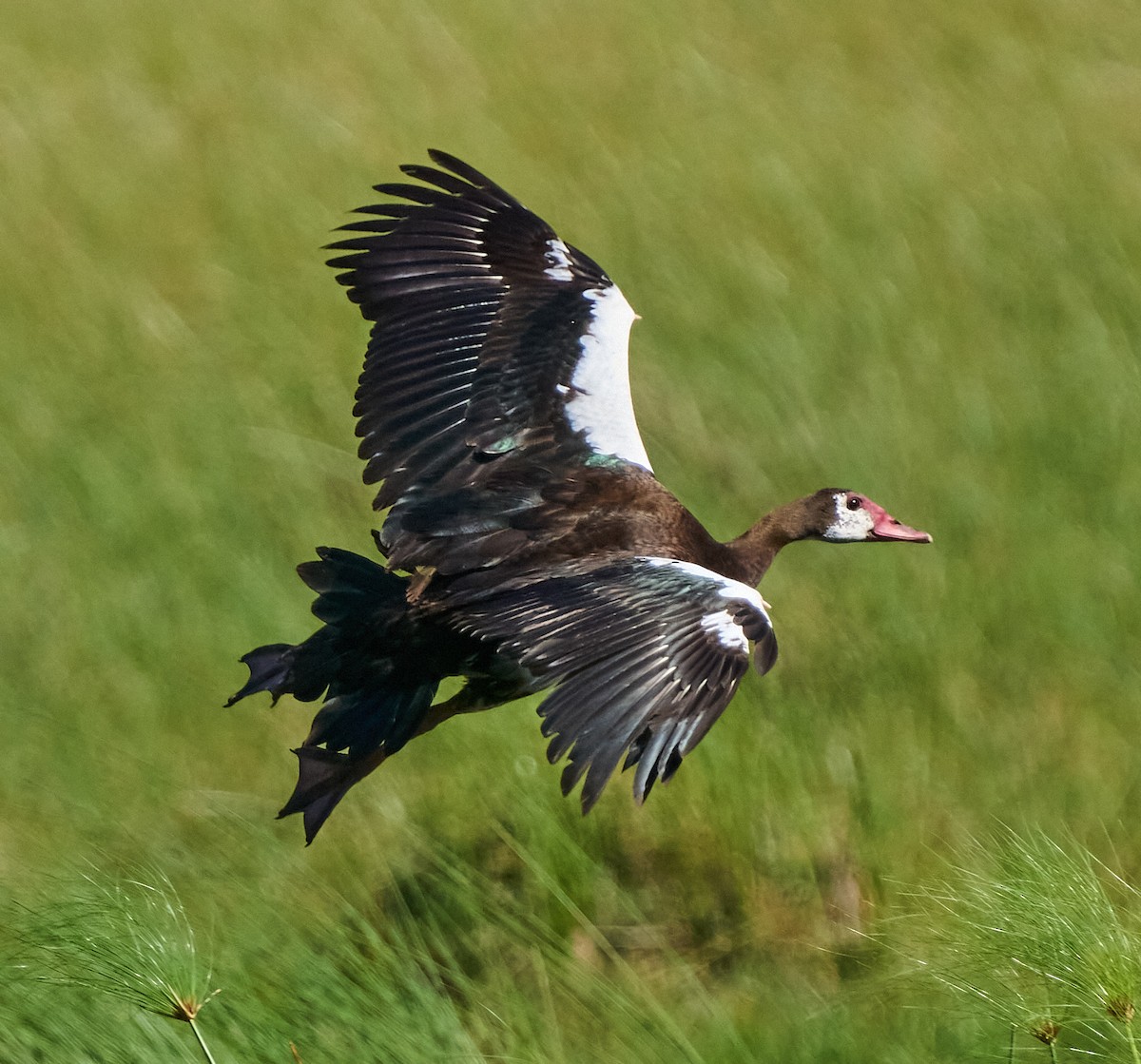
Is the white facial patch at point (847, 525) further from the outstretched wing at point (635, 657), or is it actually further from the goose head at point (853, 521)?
the outstretched wing at point (635, 657)

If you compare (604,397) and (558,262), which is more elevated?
(558,262)

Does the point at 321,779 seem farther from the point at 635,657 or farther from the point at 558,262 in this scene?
the point at 558,262

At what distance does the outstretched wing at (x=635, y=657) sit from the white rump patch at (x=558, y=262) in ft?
3.77

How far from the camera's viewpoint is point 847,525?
527 cm

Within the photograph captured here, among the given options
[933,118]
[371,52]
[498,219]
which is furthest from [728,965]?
[371,52]

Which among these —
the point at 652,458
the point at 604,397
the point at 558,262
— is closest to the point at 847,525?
the point at 604,397

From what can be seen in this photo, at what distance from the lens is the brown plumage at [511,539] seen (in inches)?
153

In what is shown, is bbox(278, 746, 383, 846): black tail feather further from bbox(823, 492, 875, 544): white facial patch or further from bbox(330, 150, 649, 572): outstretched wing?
bbox(823, 492, 875, 544): white facial patch

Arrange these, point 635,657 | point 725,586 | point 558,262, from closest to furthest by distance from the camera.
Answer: point 635,657 → point 725,586 → point 558,262

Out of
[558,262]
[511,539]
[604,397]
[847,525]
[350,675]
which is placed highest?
[558,262]

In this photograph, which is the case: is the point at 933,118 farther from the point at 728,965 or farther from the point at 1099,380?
the point at 728,965

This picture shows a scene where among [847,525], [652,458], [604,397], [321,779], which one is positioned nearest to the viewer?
[321,779]

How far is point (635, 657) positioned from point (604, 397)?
45.5 inches

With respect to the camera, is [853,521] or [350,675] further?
[853,521]
